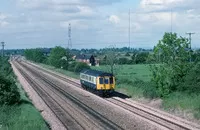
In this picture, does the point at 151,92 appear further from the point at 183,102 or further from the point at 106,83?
the point at 183,102

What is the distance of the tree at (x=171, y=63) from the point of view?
3706cm

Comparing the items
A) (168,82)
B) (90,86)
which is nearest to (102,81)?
(90,86)

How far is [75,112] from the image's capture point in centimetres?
3216

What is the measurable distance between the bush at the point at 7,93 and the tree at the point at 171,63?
13.5 meters

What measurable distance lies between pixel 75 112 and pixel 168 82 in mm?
9857

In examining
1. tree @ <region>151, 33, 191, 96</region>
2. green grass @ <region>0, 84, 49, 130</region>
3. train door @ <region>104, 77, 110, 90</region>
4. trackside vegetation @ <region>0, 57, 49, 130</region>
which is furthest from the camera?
train door @ <region>104, 77, 110, 90</region>

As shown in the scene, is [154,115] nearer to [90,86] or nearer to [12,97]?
[12,97]

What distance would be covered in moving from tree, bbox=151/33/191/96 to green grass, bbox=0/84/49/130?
524 inches

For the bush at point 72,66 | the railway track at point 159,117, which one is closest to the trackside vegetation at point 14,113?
the railway track at point 159,117

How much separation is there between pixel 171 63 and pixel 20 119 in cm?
1769

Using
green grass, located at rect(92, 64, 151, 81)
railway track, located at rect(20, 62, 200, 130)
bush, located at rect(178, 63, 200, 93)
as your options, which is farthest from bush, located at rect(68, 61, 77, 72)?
bush, located at rect(178, 63, 200, 93)

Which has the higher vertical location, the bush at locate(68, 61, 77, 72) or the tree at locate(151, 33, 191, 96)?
the tree at locate(151, 33, 191, 96)

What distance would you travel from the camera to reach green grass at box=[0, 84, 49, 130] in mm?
22359

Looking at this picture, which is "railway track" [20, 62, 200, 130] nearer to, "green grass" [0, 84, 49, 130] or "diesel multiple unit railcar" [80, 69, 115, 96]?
"diesel multiple unit railcar" [80, 69, 115, 96]
